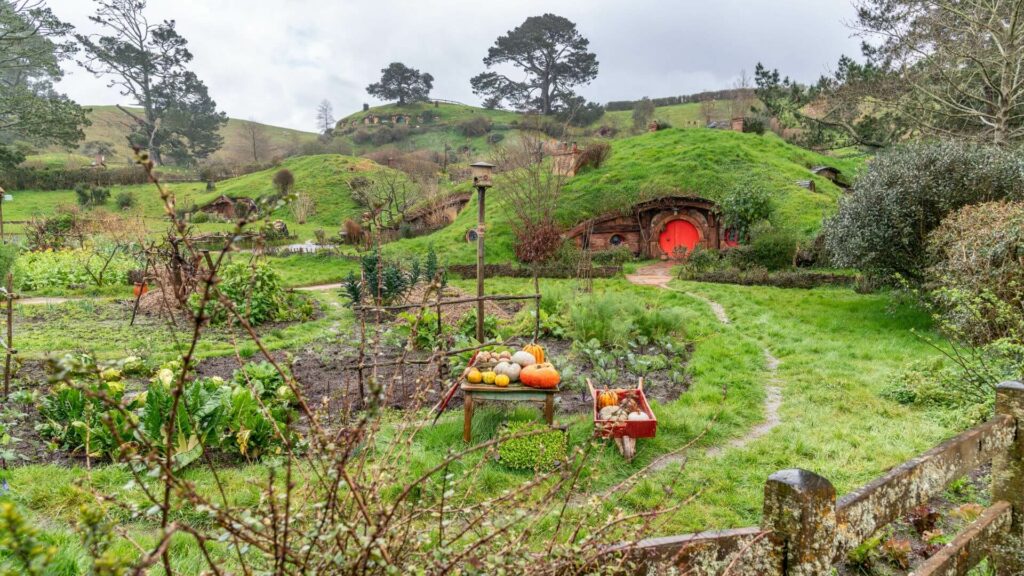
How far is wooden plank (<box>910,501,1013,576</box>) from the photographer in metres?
2.32

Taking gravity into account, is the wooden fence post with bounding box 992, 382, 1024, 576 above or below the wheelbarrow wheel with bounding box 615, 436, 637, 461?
above

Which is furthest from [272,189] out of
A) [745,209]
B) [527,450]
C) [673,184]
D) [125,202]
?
[527,450]

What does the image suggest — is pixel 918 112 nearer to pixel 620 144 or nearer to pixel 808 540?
pixel 620 144

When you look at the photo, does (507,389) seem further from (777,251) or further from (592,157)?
(592,157)

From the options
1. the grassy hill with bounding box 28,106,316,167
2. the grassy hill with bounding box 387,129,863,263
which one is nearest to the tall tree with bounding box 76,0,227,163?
the grassy hill with bounding box 28,106,316,167

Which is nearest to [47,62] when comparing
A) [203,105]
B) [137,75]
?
[137,75]

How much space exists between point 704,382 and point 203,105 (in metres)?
71.1

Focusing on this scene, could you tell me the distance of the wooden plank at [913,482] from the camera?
1.92 meters

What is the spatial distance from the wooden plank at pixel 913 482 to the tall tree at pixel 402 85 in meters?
82.5

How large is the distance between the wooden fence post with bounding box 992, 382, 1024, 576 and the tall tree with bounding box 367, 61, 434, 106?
82.3 metres

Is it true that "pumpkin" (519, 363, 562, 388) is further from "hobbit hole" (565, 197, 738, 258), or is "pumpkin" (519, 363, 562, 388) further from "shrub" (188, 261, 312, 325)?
"hobbit hole" (565, 197, 738, 258)

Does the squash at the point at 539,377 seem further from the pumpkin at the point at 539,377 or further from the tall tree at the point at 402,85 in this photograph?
the tall tree at the point at 402,85

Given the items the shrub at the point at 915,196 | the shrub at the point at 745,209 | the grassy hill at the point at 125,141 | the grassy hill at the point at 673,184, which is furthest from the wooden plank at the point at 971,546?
the grassy hill at the point at 125,141

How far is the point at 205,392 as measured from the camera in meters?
5.40
